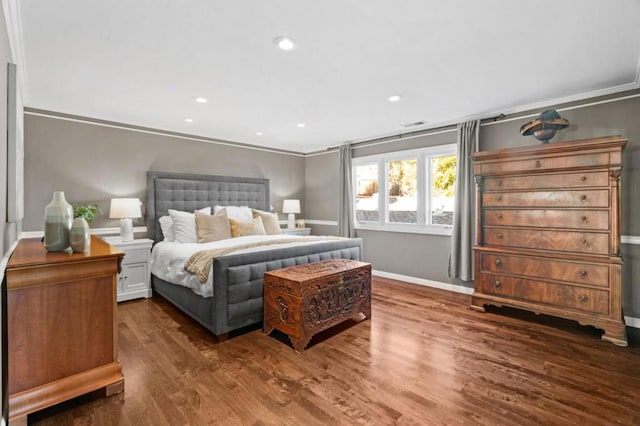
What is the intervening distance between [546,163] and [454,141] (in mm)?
1370

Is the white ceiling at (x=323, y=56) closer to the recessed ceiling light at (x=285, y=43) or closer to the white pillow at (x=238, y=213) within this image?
the recessed ceiling light at (x=285, y=43)

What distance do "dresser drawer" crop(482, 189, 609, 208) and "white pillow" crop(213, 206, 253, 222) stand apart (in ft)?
10.8

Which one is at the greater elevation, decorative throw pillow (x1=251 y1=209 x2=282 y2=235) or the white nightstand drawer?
decorative throw pillow (x1=251 y1=209 x2=282 y2=235)

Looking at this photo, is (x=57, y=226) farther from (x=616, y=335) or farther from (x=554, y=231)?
(x=616, y=335)

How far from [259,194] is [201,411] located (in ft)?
13.3

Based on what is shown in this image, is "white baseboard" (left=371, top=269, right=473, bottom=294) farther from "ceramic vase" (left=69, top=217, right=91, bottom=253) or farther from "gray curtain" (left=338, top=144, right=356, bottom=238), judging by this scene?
"ceramic vase" (left=69, top=217, right=91, bottom=253)

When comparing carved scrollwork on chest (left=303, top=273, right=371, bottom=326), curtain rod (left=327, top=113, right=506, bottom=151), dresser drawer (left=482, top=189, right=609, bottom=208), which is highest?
curtain rod (left=327, top=113, right=506, bottom=151)

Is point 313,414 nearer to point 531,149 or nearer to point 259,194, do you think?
point 531,149

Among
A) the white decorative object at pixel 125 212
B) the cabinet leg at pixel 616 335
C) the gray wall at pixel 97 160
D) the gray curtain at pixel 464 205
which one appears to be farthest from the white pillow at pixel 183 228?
the cabinet leg at pixel 616 335

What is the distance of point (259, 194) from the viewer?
18.4 ft

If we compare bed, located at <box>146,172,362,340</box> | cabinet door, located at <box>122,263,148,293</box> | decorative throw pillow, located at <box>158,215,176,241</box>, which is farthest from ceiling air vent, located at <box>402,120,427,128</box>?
cabinet door, located at <box>122,263,148,293</box>

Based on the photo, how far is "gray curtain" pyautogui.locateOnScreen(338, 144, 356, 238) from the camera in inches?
216

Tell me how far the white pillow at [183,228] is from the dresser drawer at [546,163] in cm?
367

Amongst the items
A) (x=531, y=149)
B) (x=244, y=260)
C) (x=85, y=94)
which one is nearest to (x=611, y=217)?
(x=531, y=149)
